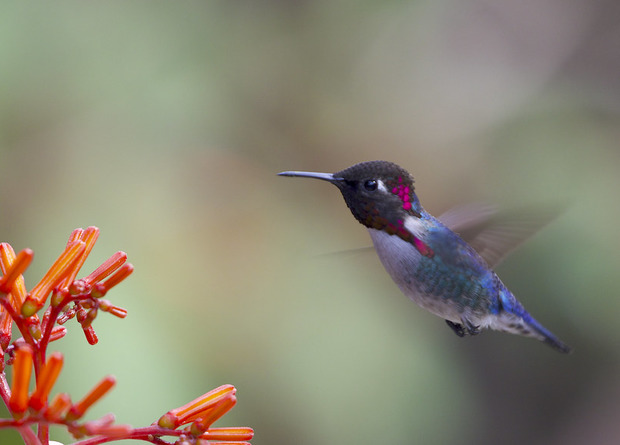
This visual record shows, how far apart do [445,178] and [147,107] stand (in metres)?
1.41

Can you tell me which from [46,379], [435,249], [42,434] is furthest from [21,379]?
[435,249]

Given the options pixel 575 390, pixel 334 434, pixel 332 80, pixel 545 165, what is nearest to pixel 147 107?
pixel 332 80

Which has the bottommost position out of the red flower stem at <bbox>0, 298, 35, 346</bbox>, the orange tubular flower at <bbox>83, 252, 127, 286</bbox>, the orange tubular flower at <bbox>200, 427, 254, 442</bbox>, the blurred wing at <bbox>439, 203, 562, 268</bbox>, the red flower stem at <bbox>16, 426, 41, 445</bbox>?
the red flower stem at <bbox>16, 426, 41, 445</bbox>

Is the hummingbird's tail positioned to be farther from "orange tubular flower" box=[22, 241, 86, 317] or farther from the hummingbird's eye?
"orange tubular flower" box=[22, 241, 86, 317]

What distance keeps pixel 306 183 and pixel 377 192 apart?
131 cm

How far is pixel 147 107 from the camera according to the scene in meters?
3.06

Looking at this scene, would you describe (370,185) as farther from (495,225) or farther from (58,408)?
(58,408)

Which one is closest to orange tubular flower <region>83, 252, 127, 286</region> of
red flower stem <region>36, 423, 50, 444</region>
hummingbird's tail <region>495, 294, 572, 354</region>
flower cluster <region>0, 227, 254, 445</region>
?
flower cluster <region>0, 227, 254, 445</region>

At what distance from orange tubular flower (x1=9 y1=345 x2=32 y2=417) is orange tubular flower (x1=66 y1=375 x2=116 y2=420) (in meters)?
0.06

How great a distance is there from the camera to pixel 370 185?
187 cm

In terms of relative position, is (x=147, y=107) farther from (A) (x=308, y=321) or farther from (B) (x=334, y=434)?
(B) (x=334, y=434)

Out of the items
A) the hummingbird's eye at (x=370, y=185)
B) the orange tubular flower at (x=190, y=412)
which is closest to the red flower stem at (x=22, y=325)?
the orange tubular flower at (x=190, y=412)

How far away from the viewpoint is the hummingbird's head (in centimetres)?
186

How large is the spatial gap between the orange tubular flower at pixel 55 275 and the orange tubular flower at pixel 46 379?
6.2 inches
